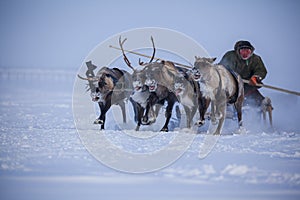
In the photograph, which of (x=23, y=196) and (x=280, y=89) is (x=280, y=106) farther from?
(x=23, y=196)

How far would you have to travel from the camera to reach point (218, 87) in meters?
3.04

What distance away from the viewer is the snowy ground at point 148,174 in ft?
8.01

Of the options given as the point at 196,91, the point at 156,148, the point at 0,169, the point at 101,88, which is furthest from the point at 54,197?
the point at 196,91

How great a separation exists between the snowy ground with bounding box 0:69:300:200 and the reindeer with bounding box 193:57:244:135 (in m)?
0.16

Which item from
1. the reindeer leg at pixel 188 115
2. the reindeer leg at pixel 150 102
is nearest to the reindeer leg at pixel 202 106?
Result: the reindeer leg at pixel 188 115

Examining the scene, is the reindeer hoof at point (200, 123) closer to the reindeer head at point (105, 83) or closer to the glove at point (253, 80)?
the glove at point (253, 80)

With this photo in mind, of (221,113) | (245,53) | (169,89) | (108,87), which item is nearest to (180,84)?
(169,89)

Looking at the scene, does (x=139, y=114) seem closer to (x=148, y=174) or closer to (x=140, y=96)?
(x=140, y=96)

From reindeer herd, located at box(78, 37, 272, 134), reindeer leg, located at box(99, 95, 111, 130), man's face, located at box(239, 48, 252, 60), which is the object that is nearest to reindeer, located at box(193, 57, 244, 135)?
reindeer herd, located at box(78, 37, 272, 134)

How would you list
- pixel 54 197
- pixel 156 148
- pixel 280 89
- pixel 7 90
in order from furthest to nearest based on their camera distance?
pixel 7 90
pixel 280 89
pixel 156 148
pixel 54 197

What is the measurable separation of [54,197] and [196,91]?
45.4 inches

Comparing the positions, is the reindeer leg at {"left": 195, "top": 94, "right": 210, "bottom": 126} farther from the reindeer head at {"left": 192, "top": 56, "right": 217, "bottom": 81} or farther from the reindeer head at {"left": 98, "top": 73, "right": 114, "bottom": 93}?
the reindeer head at {"left": 98, "top": 73, "right": 114, "bottom": 93}

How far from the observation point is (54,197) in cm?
243

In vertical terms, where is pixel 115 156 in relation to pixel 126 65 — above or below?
below
